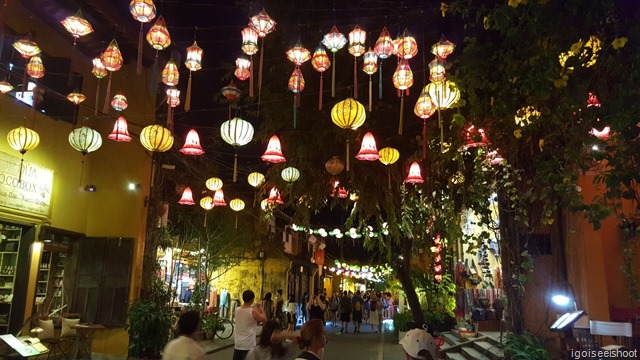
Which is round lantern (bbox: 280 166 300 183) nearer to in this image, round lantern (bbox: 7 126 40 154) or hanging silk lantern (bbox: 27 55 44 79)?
round lantern (bbox: 7 126 40 154)

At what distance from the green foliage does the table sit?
8469 millimetres

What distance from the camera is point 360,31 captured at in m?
8.23

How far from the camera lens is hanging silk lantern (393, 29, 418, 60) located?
784cm

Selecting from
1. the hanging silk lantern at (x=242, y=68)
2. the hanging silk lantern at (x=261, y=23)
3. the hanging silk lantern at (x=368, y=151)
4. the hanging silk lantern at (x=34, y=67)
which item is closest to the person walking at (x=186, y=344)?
the hanging silk lantern at (x=261, y=23)

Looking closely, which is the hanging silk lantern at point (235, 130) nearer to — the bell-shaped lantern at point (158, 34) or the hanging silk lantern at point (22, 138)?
the bell-shaped lantern at point (158, 34)

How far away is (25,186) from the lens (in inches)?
415

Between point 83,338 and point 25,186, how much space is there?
368cm

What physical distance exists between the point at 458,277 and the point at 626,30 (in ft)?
52.6

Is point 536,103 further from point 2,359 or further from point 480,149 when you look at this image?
point 2,359

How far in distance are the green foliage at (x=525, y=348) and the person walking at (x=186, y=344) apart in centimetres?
528

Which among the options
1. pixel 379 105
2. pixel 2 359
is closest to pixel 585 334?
pixel 379 105

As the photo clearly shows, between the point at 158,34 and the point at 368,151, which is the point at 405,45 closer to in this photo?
the point at 368,151

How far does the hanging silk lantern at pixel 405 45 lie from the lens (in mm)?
7836

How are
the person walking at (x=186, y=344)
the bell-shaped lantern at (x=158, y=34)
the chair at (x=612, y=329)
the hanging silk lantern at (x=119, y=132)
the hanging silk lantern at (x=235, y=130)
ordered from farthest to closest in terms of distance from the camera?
1. the hanging silk lantern at (x=119, y=132)
2. the hanging silk lantern at (x=235, y=130)
3. the bell-shaped lantern at (x=158, y=34)
4. the chair at (x=612, y=329)
5. the person walking at (x=186, y=344)
